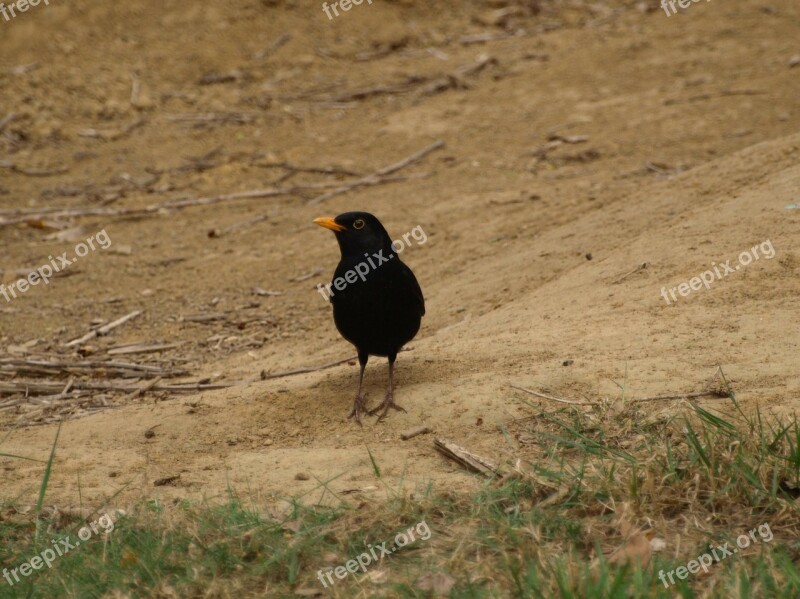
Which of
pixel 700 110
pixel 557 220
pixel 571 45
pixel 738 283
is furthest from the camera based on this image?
pixel 571 45

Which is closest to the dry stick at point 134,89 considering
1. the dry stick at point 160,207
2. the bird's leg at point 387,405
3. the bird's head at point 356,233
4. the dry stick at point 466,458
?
the dry stick at point 160,207

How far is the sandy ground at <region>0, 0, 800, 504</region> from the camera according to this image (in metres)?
4.81

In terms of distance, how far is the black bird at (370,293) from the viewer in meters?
5.02

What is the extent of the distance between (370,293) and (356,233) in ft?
1.10

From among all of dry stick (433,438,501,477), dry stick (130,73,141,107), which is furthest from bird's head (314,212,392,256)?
dry stick (130,73,141,107)

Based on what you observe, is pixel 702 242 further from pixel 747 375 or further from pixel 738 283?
pixel 747 375

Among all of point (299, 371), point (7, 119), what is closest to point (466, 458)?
point (299, 371)

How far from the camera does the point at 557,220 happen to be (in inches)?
336

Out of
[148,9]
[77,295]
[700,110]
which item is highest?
[148,9]

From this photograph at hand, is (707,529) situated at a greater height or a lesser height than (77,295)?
lesser

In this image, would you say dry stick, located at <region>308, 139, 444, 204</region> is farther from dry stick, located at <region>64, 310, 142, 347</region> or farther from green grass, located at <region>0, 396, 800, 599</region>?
green grass, located at <region>0, 396, 800, 599</region>

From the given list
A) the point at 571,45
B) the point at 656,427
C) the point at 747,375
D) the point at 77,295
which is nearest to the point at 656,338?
the point at 747,375

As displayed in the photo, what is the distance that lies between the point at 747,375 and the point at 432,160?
6440 millimetres

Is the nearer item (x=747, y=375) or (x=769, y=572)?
(x=769, y=572)
